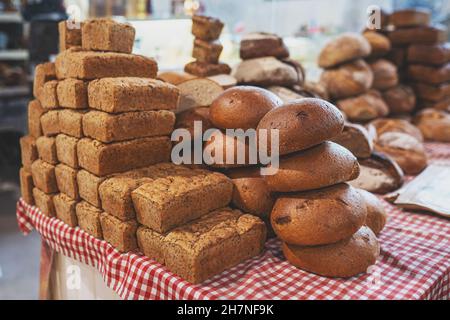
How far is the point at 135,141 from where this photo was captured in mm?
1909

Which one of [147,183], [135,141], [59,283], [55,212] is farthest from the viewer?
[59,283]

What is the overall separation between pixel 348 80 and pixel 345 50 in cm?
25

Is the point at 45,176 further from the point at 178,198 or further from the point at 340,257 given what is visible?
the point at 340,257

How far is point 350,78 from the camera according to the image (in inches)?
134

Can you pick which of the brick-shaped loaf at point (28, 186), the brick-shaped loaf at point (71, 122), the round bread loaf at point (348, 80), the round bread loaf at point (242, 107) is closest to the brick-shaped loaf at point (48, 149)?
the brick-shaped loaf at point (71, 122)

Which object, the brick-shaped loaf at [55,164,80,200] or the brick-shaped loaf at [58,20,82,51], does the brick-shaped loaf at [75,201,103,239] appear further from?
the brick-shaped loaf at [58,20,82,51]

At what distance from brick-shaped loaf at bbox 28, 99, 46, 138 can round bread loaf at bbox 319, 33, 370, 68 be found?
236cm

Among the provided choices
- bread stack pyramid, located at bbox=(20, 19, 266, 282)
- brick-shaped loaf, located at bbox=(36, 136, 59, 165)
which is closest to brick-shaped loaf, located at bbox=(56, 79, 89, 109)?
bread stack pyramid, located at bbox=(20, 19, 266, 282)

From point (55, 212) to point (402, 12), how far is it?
12.0 feet

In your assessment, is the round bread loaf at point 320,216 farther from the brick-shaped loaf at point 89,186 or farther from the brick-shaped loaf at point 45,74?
the brick-shaped loaf at point 45,74
